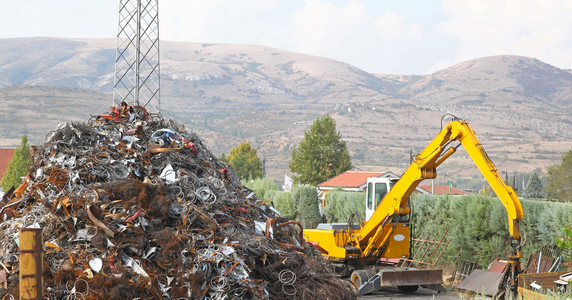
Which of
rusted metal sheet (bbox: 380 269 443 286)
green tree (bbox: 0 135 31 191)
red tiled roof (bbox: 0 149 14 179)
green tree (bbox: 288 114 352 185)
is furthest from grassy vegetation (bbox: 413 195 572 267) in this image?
red tiled roof (bbox: 0 149 14 179)

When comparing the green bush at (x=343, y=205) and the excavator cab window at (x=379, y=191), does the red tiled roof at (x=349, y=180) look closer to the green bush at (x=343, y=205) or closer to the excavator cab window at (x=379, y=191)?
the green bush at (x=343, y=205)

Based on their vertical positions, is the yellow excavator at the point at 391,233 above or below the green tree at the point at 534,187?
above

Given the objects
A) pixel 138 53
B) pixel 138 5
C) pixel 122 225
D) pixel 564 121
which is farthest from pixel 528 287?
pixel 564 121

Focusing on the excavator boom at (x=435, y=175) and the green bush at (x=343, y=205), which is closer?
the excavator boom at (x=435, y=175)

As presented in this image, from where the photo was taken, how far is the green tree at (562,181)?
220ft

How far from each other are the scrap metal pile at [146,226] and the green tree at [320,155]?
1875 inches

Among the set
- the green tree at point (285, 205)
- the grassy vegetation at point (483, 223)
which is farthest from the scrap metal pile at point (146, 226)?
the green tree at point (285, 205)

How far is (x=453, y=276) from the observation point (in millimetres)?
17125

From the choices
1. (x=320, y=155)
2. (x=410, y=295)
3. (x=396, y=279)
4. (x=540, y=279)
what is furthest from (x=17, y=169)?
(x=540, y=279)

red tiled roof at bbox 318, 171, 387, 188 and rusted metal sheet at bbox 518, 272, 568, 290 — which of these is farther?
red tiled roof at bbox 318, 171, 387, 188

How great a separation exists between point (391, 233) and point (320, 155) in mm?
43870

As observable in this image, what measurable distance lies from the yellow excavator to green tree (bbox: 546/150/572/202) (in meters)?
57.3

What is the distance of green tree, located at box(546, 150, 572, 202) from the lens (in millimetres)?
67188

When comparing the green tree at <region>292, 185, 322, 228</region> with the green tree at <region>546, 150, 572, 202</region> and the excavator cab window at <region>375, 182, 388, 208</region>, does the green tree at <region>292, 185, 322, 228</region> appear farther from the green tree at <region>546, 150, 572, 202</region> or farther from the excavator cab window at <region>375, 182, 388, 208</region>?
the green tree at <region>546, 150, 572, 202</region>
